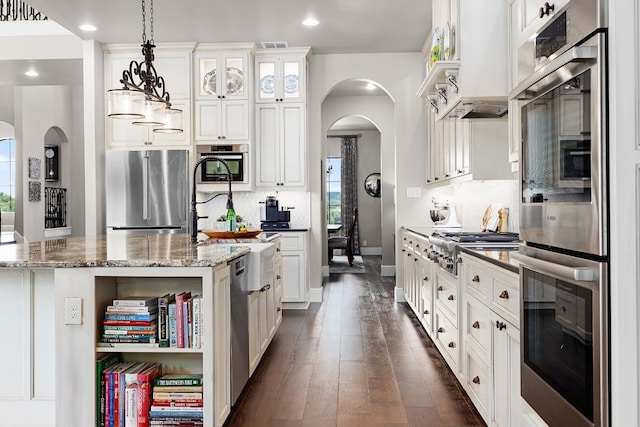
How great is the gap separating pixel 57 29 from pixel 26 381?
4.94 m

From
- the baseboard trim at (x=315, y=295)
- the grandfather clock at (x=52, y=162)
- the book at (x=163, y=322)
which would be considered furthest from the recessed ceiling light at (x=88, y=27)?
the grandfather clock at (x=52, y=162)

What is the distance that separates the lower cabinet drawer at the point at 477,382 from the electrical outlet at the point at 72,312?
6.36 feet

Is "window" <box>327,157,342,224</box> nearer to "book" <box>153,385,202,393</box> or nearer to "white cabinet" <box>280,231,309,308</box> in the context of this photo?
"white cabinet" <box>280,231,309,308</box>

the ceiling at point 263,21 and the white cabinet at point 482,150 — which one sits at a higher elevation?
the ceiling at point 263,21

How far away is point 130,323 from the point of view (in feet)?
8.02

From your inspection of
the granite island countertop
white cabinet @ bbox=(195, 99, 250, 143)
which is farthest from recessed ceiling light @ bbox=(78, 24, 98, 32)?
the granite island countertop

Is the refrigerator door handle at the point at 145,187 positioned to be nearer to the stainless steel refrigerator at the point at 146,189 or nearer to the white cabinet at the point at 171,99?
the stainless steel refrigerator at the point at 146,189

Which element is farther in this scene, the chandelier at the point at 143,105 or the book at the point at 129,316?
the chandelier at the point at 143,105

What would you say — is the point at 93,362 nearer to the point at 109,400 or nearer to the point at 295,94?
the point at 109,400

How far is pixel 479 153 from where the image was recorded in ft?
13.1

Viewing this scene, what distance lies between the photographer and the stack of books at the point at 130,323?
2.44 meters

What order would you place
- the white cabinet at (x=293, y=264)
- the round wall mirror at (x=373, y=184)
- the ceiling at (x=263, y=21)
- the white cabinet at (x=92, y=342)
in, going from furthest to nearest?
the round wall mirror at (x=373, y=184)
the white cabinet at (x=293, y=264)
the ceiling at (x=263, y=21)
the white cabinet at (x=92, y=342)

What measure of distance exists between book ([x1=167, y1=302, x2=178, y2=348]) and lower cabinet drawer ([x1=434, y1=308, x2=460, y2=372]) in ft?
5.68

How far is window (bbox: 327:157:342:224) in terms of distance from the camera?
12773 mm
